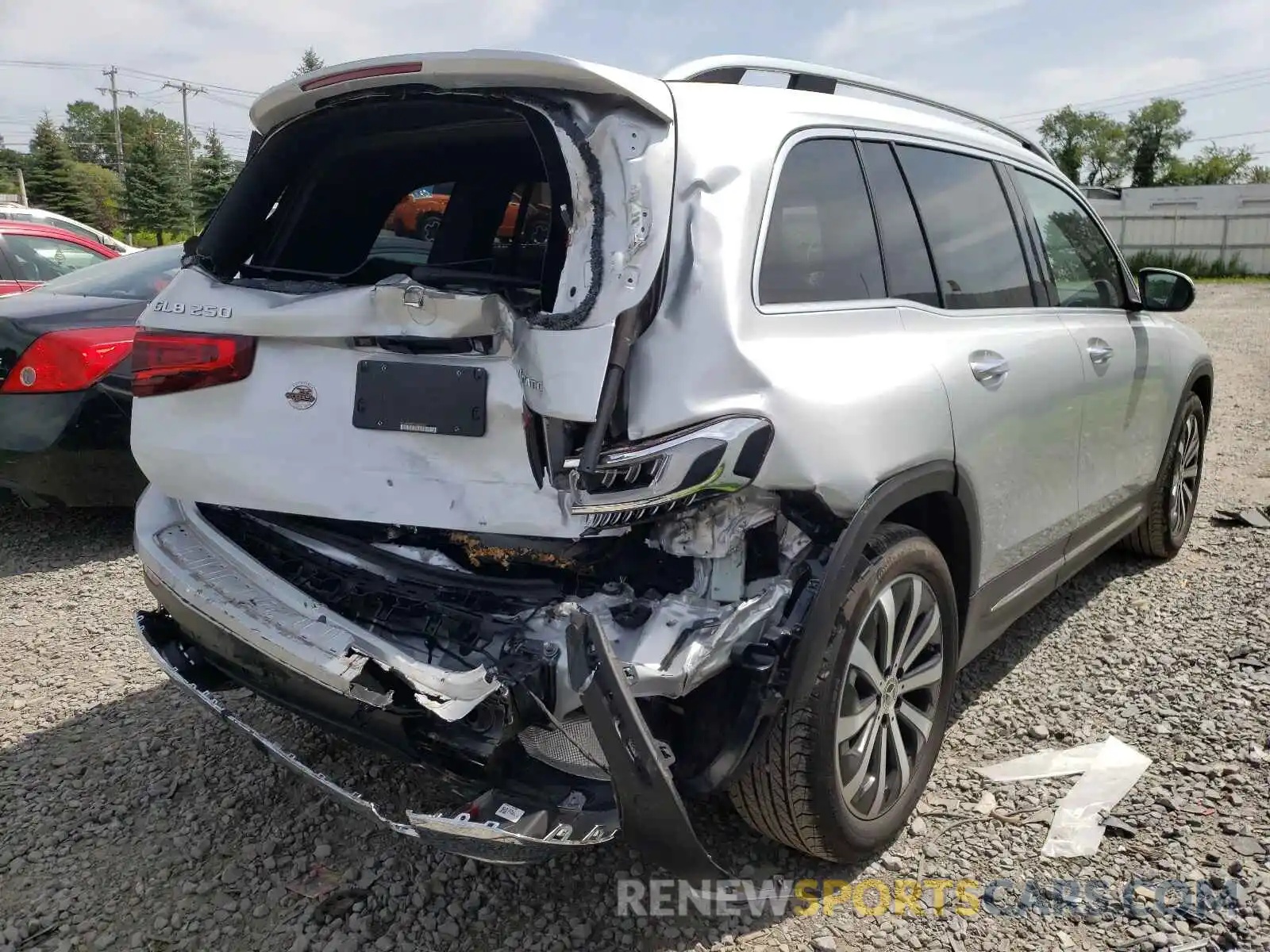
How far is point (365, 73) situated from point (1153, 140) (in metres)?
88.5

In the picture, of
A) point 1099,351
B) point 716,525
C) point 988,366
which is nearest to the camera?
point 716,525

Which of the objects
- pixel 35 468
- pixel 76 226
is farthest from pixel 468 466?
pixel 76 226

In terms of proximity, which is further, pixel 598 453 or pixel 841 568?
pixel 841 568

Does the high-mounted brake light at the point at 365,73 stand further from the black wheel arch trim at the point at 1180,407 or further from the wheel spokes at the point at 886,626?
the black wheel arch trim at the point at 1180,407

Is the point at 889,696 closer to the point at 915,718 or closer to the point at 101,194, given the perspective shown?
the point at 915,718

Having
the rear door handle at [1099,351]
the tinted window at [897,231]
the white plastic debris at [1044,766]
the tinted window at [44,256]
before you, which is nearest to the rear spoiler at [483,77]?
the tinted window at [897,231]

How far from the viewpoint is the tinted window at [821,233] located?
7.73 ft

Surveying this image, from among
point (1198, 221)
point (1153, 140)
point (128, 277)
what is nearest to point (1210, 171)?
point (1153, 140)

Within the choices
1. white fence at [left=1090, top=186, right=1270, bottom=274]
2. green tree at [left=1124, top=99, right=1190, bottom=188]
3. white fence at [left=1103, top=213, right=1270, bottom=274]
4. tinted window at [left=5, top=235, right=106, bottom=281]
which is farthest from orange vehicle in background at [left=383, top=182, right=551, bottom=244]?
green tree at [left=1124, top=99, right=1190, bottom=188]

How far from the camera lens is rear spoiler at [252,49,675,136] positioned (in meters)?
2.12

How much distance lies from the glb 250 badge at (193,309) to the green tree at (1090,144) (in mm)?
86635

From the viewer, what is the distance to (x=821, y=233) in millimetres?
2529

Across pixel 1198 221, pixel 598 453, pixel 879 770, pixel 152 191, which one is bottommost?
pixel 879 770

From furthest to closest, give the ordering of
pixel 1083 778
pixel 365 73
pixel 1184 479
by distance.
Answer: pixel 1184 479
pixel 1083 778
pixel 365 73
